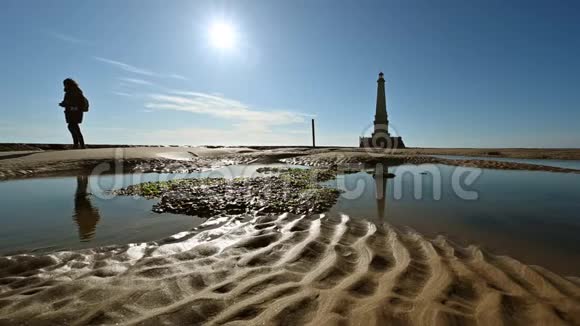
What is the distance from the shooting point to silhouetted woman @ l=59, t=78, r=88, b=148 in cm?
1455

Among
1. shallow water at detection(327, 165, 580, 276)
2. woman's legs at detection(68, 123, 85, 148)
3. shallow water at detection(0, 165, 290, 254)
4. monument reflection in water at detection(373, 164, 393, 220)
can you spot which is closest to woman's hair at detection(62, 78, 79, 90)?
woman's legs at detection(68, 123, 85, 148)

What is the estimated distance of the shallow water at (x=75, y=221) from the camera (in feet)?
11.1

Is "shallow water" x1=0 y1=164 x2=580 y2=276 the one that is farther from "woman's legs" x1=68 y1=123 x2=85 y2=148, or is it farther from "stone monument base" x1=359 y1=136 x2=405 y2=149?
"stone monument base" x1=359 y1=136 x2=405 y2=149

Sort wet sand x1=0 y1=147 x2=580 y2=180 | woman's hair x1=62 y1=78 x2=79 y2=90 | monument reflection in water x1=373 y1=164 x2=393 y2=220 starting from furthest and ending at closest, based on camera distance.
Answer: woman's hair x1=62 y1=78 x2=79 y2=90
wet sand x1=0 y1=147 x2=580 y2=180
monument reflection in water x1=373 y1=164 x2=393 y2=220

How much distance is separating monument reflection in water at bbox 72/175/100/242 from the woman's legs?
11855 mm

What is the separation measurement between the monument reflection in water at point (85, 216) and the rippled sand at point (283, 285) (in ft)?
2.81

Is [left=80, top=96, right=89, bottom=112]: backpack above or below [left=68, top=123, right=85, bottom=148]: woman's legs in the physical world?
above

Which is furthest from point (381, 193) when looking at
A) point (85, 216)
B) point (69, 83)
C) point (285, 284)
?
point (69, 83)

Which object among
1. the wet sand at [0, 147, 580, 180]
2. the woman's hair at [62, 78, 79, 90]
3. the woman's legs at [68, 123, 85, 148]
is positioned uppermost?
the woman's hair at [62, 78, 79, 90]

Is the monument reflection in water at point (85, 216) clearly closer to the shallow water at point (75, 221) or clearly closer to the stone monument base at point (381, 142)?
the shallow water at point (75, 221)

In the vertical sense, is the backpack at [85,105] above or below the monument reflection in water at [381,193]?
above

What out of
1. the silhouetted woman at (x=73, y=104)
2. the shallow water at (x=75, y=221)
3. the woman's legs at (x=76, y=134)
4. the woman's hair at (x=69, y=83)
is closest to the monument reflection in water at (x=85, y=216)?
the shallow water at (x=75, y=221)

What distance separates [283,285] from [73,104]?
18.4 m

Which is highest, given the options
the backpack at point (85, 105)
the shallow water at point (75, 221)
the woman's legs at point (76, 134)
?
the backpack at point (85, 105)
